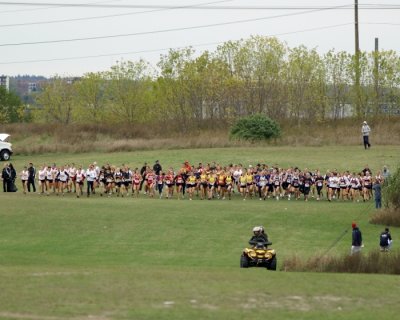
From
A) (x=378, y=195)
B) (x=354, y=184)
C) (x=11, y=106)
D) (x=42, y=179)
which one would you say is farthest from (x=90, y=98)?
(x=378, y=195)

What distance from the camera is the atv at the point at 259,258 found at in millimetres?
23766

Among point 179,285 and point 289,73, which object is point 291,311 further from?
point 289,73

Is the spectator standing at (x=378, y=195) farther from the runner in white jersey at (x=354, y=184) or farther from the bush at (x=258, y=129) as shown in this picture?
the bush at (x=258, y=129)

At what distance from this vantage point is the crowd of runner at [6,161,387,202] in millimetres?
42188

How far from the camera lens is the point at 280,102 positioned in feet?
261

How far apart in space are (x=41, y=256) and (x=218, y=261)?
18.7 ft

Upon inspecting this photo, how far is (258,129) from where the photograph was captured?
202 feet

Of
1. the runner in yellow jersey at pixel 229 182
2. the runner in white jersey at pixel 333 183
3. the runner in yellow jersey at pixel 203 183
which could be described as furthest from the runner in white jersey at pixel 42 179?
the runner in white jersey at pixel 333 183

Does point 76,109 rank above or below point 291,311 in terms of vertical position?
above

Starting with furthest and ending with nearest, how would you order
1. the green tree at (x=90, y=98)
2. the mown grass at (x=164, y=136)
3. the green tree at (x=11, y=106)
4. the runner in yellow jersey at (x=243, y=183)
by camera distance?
1. the green tree at (x=11, y=106)
2. the green tree at (x=90, y=98)
3. the mown grass at (x=164, y=136)
4. the runner in yellow jersey at (x=243, y=183)

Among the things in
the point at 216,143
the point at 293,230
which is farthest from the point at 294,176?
the point at 216,143

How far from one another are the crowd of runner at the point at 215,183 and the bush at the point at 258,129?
15.7 metres

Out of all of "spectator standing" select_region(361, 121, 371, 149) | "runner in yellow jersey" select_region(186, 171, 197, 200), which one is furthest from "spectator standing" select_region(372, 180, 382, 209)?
"spectator standing" select_region(361, 121, 371, 149)

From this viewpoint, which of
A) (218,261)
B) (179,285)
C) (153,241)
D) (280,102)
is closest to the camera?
(179,285)
